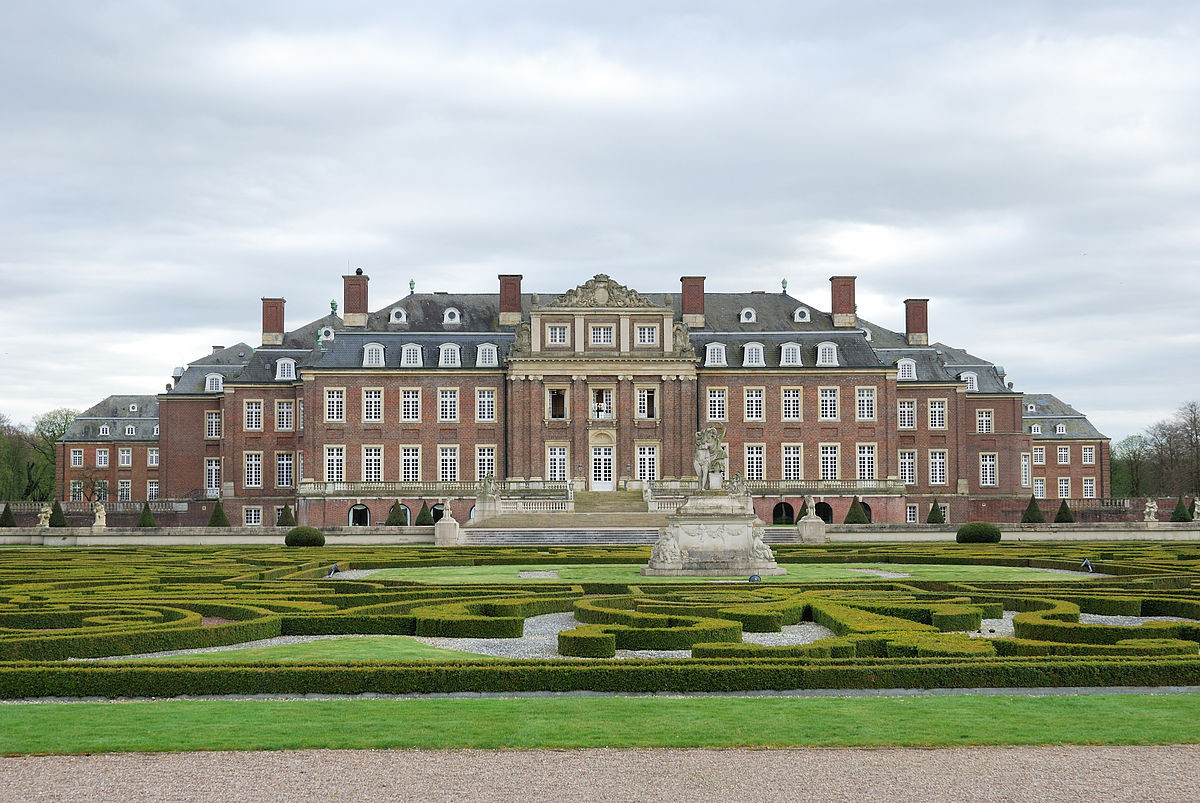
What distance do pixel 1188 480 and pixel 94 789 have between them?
84.6m

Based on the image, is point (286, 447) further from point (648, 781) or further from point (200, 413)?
point (648, 781)

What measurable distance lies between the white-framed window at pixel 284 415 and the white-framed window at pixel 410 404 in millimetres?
6498

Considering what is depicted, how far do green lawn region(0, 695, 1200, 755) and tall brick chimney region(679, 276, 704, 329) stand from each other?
51.2 metres

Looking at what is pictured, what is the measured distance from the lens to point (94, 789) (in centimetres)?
788

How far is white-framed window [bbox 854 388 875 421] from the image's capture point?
59.8 m

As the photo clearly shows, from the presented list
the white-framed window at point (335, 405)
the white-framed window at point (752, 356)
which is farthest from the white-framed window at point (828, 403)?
the white-framed window at point (335, 405)

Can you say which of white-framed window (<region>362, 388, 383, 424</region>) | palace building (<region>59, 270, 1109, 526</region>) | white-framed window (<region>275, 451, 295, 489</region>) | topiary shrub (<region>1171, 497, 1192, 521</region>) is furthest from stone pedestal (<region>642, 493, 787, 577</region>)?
white-framed window (<region>275, 451, 295, 489</region>)

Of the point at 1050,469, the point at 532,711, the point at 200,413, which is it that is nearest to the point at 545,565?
the point at 532,711

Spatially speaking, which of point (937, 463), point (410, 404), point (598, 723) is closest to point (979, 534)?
point (937, 463)

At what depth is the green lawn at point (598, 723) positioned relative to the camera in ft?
29.5

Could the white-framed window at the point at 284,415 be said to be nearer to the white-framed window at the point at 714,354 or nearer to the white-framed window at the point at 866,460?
the white-framed window at the point at 714,354

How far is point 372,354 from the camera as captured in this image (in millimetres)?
59688

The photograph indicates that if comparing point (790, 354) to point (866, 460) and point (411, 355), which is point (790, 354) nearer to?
point (866, 460)

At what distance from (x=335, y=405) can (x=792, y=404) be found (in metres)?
22.9
